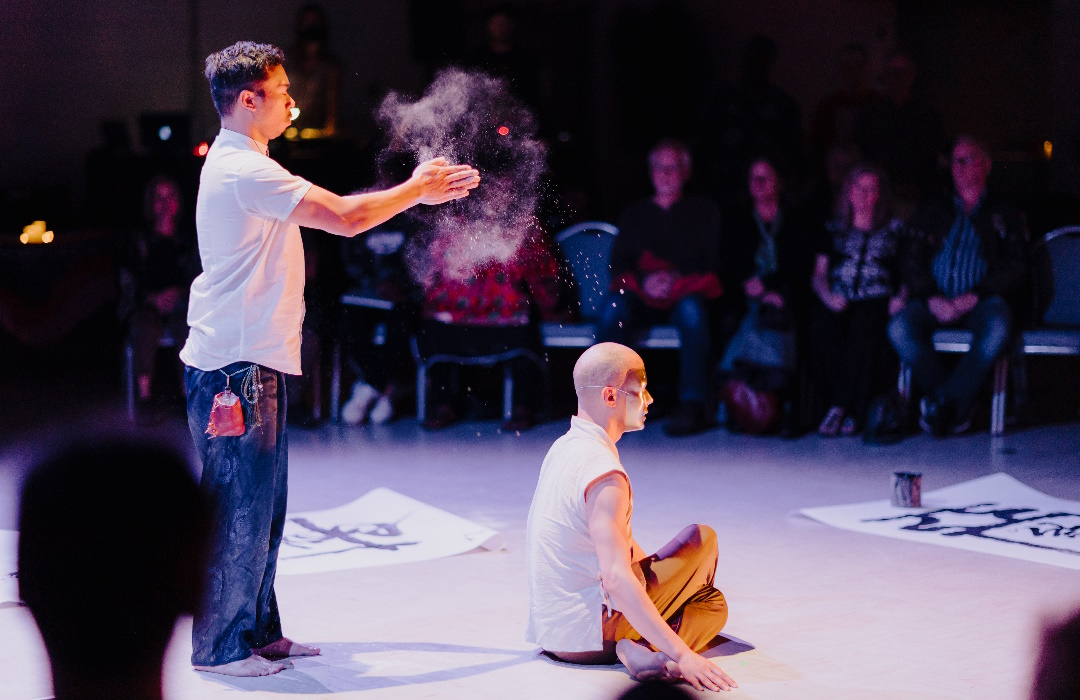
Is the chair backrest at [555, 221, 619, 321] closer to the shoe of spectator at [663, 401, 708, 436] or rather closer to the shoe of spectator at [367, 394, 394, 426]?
the shoe of spectator at [663, 401, 708, 436]

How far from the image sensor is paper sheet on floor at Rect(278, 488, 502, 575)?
501 cm

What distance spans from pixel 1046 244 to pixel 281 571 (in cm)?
549

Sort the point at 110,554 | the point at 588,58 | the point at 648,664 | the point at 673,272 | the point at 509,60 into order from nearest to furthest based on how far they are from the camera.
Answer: the point at 648,664 → the point at 110,554 → the point at 673,272 → the point at 509,60 → the point at 588,58

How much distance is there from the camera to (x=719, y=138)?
9961 millimetres

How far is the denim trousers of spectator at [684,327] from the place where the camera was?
8.14m

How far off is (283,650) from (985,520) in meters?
3.15

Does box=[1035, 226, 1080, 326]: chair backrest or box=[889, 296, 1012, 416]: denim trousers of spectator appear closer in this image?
box=[889, 296, 1012, 416]: denim trousers of spectator

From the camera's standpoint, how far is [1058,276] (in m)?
8.18

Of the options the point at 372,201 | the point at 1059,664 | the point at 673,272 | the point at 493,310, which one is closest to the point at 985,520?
the point at 1059,664

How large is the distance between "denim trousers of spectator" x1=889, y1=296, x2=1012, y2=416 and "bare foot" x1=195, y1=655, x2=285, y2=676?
17.3 ft

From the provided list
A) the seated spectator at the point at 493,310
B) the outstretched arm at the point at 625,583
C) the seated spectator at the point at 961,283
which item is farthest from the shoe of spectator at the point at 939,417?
the outstretched arm at the point at 625,583

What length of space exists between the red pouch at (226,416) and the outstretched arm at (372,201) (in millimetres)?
506

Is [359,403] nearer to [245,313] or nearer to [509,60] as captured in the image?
[509,60]

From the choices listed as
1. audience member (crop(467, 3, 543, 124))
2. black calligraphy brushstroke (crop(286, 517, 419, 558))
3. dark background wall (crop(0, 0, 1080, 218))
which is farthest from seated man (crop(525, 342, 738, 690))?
dark background wall (crop(0, 0, 1080, 218))
